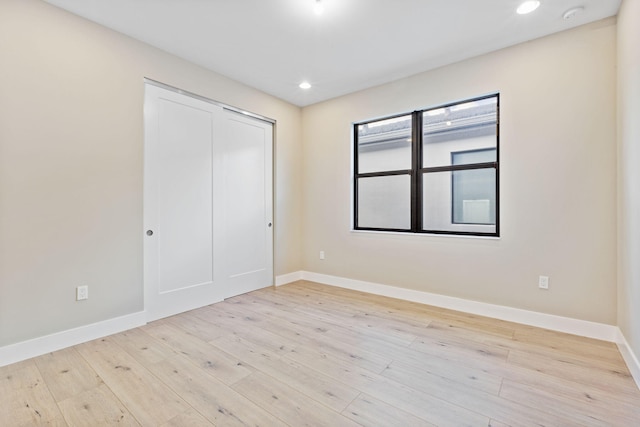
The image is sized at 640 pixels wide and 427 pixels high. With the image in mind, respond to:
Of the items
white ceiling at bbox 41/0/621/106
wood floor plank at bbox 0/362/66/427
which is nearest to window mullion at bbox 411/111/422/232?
white ceiling at bbox 41/0/621/106

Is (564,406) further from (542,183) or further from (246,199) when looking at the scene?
(246,199)

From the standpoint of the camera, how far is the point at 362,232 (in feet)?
13.3

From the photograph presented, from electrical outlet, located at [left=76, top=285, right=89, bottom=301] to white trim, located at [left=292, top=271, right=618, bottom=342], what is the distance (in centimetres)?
292

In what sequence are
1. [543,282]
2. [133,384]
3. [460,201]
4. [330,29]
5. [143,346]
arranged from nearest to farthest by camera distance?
[133,384]
[143,346]
[330,29]
[543,282]
[460,201]

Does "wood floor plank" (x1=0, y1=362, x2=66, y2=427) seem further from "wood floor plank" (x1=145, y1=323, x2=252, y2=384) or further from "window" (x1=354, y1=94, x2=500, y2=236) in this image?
"window" (x1=354, y1=94, x2=500, y2=236)

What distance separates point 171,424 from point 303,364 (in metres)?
0.90

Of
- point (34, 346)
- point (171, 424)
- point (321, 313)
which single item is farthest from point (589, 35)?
point (34, 346)

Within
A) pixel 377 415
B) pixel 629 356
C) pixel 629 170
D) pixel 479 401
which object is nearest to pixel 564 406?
pixel 479 401

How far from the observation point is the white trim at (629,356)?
6.18ft

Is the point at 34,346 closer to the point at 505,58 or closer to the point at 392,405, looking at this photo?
the point at 392,405

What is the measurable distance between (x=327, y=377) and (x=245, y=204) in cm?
257

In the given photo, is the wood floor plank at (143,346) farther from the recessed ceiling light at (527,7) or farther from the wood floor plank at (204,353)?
the recessed ceiling light at (527,7)

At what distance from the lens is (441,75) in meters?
3.37

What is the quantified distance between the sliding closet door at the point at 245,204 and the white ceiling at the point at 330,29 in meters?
0.82
